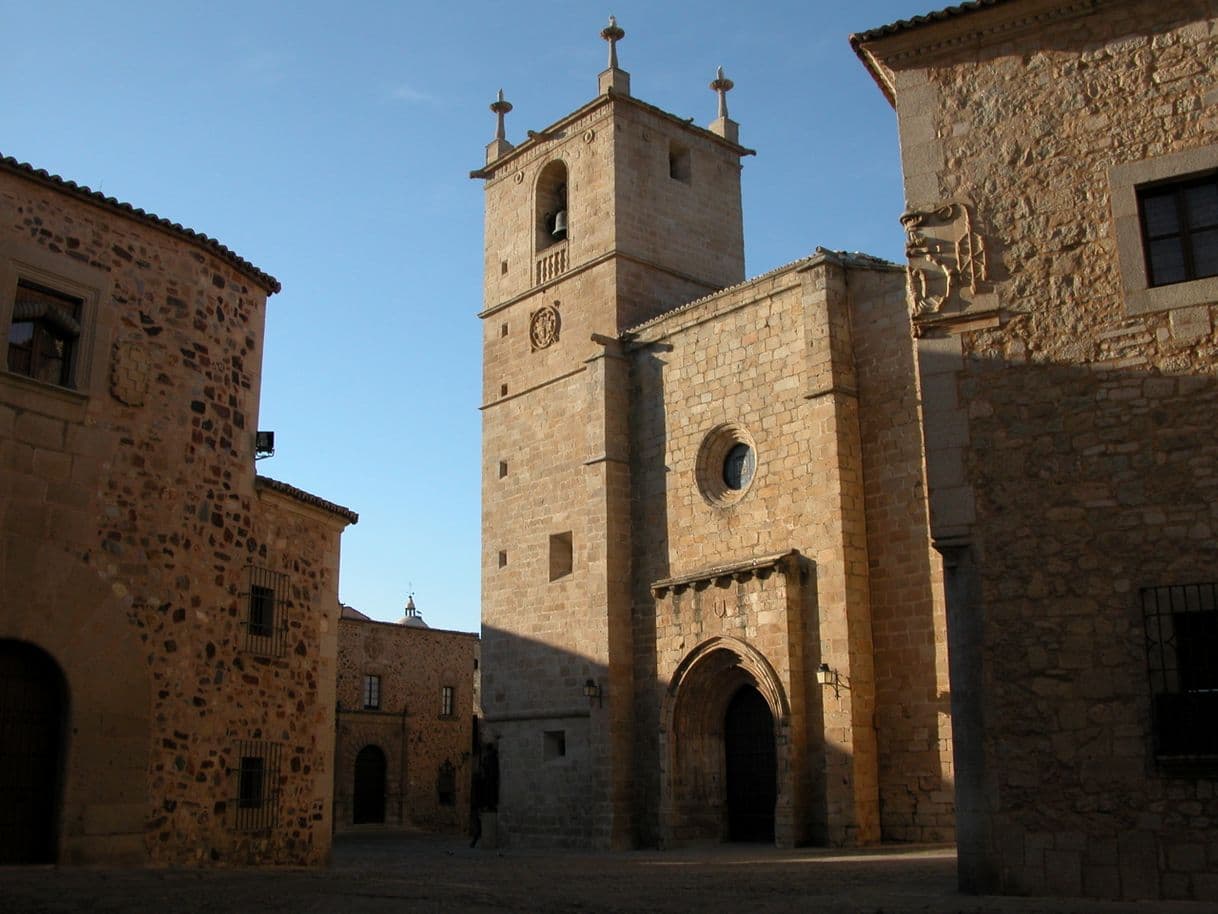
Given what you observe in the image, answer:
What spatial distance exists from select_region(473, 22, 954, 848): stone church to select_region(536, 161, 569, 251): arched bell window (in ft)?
0.19

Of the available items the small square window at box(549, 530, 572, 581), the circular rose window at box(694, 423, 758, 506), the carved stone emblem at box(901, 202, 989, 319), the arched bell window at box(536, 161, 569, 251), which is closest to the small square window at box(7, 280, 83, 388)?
the carved stone emblem at box(901, 202, 989, 319)

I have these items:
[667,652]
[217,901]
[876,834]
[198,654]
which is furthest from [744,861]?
[217,901]

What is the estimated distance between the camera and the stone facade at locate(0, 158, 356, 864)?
10.3m

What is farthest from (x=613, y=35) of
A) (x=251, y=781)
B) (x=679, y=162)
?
(x=251, y=781)

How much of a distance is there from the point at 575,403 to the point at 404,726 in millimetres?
13356

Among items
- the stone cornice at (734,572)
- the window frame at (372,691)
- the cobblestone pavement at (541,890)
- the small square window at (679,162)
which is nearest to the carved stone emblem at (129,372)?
the cobblestone pavement at (541,890)

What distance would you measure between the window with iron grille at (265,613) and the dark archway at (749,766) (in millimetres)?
8537

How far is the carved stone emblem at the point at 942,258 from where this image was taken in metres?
9.97

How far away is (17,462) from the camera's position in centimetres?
1027

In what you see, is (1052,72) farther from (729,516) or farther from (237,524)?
(729,516)

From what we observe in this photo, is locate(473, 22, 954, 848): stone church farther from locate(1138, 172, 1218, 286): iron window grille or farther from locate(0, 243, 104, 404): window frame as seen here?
locate(0, 243, 104, 404): window frame

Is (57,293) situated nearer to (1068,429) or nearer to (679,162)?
(1068,429)

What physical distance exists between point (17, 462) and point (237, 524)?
101 inches

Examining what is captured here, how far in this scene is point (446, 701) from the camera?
111 ft
